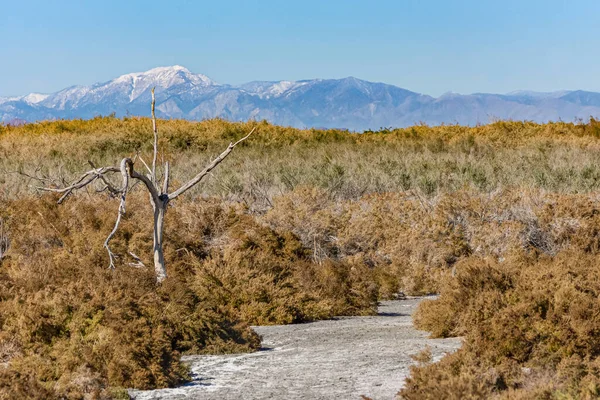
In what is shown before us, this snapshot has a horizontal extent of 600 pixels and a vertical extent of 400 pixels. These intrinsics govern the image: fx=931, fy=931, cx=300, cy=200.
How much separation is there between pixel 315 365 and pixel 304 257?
7643 mm

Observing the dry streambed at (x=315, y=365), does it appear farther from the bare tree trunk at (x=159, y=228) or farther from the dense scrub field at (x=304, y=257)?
the bare tree trunk at (x=159, y=228)

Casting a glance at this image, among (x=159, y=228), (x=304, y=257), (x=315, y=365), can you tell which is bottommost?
(x=315, y=365)

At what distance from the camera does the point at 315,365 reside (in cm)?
945

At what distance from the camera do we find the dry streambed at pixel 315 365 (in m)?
8.20

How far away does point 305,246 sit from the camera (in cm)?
1825

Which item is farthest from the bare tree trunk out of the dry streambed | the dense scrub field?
the dry streambed

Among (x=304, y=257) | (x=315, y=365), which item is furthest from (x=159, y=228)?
(x=304, y=257)

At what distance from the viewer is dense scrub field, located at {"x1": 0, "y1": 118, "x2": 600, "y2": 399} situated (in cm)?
835

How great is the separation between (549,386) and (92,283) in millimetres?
4986

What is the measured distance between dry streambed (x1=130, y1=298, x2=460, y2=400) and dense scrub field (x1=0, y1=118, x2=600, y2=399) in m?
0.30

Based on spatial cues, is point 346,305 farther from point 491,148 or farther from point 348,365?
point 491,148

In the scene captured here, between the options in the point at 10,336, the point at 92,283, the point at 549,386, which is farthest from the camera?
the point at 92,283

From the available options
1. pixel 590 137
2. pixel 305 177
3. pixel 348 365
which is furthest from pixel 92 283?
pixel 590 137

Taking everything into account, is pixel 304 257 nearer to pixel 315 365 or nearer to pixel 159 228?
pixel 159 228
